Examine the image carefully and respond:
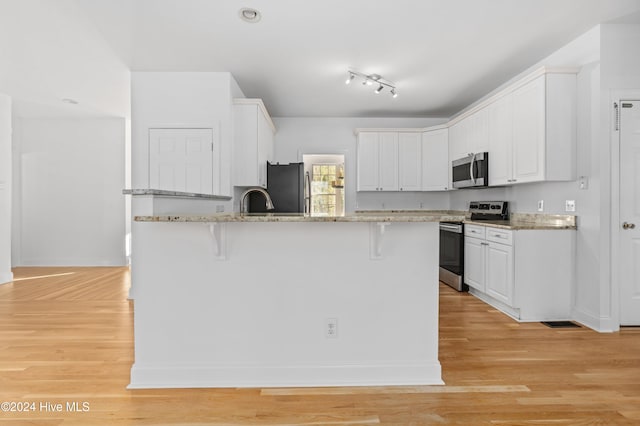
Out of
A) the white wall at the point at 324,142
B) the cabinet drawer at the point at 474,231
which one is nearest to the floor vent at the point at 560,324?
the cabinet drawer at the point at 474,231

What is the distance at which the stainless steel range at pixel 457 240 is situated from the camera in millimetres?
4359

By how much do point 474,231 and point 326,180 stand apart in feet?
8.60

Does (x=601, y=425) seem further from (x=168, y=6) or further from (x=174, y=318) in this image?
(x=168, y=6)

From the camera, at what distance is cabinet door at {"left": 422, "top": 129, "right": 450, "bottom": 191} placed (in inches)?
215

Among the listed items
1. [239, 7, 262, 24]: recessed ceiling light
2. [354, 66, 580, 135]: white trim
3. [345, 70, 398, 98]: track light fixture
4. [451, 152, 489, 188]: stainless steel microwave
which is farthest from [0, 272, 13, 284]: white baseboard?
[451, 152, 489, 188]: stainless steel microwave

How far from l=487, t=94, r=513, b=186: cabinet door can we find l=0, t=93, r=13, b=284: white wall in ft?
21.4

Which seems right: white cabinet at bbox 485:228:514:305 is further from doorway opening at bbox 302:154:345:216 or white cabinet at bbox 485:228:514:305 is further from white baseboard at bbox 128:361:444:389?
doorway opening at bbox 302:154:345:216

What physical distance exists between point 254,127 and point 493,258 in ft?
9.87

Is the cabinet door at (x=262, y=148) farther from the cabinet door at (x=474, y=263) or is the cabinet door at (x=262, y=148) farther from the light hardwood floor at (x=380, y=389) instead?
the cabinet door at (x=474, y=263)

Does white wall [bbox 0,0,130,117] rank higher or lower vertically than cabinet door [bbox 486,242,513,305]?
higher

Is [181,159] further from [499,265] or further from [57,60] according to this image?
[499,265]

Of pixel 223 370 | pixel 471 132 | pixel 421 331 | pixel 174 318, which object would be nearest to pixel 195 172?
pixel 174 318

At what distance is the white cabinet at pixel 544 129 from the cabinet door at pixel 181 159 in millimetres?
3300

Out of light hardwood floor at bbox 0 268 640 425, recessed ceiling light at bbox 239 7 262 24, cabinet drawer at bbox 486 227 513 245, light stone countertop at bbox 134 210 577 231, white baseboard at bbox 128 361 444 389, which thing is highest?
recessed ceiling light at bbox 239 7 262 24
